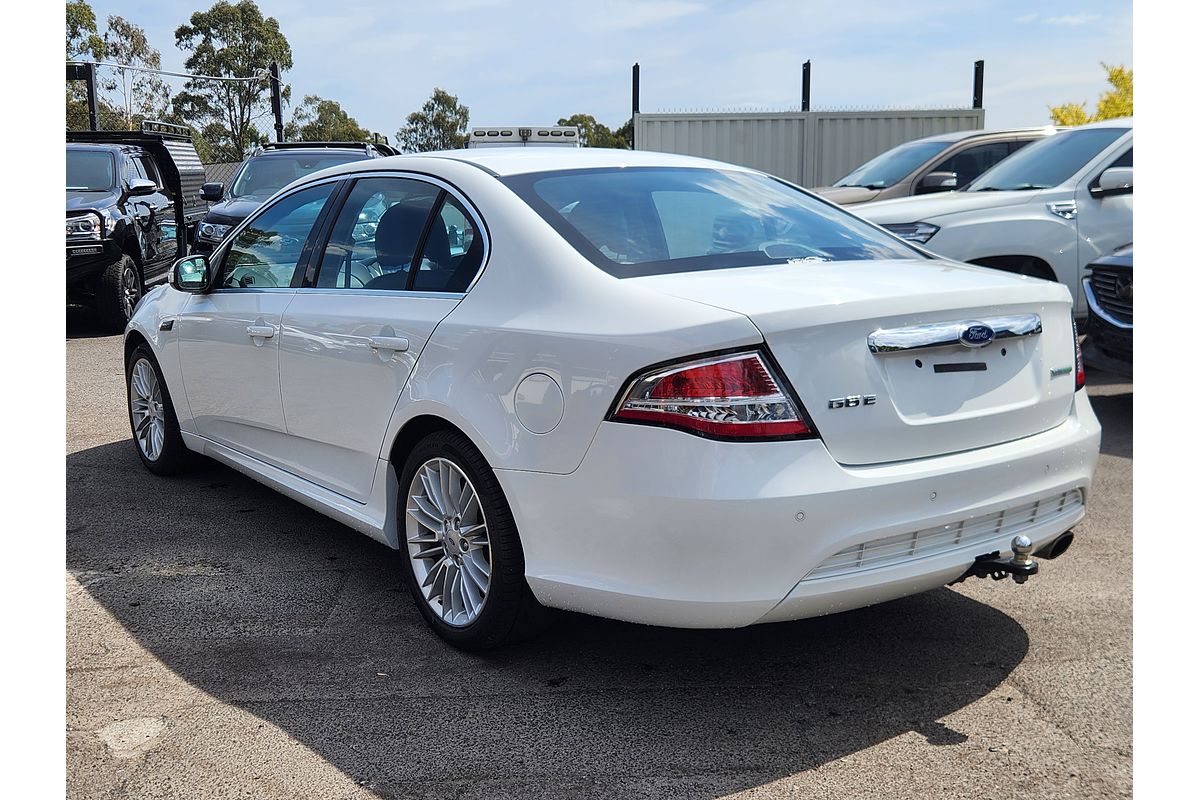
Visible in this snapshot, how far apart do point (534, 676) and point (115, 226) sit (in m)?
9.86

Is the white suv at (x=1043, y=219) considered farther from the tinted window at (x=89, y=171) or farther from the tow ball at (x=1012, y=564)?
the tinted window at (x=89, y=171)

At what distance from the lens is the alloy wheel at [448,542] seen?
11.2 feet

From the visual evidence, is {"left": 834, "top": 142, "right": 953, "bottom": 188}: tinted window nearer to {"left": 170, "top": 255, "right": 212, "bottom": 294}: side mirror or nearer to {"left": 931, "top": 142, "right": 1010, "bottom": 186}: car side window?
{"left": 931, "top": 142, "right": 1010, "bottom": 186}: car side window

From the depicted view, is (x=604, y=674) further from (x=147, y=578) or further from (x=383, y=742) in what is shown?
(x=147, y=578)

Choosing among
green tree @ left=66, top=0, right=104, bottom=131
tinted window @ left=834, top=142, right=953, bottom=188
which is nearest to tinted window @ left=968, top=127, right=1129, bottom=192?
tinted window @ left=834, top=142, right=953, bottom=188

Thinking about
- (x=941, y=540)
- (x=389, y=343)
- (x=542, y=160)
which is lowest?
(x=941, y=540)

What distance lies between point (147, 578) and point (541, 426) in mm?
2136

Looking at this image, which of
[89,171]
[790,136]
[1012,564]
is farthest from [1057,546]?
[790,136]

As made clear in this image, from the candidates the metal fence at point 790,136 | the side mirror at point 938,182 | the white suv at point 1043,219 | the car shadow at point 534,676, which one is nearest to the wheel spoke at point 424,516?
the car shadow at point 534,676

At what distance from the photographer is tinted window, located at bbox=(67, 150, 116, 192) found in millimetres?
12141

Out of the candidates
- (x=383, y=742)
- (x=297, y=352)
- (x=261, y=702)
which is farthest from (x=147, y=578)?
(x=383, y=742)

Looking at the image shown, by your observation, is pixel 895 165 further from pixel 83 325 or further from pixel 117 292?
pixel 83 325

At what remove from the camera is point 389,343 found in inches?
145

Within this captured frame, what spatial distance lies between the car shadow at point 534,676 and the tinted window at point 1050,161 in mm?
5170
